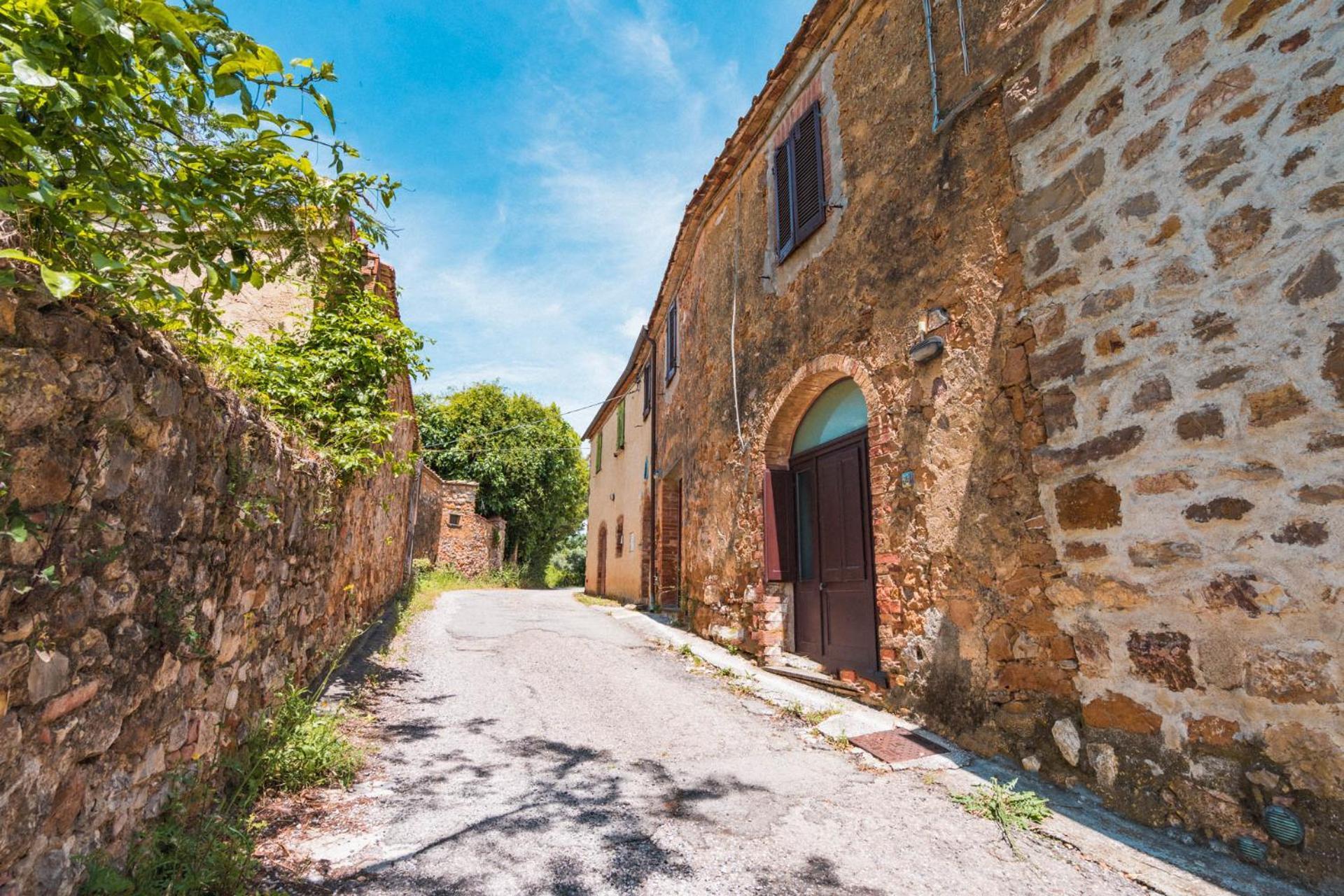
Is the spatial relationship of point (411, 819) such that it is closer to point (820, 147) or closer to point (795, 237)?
point (795, 237)

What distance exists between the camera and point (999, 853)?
2.63 meters

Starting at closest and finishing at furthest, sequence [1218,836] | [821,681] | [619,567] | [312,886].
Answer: [312,886] → [1218,836] → [821,681] → [619,567]

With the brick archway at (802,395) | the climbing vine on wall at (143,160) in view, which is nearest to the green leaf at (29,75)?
the climbing vine on wall at (143,160)

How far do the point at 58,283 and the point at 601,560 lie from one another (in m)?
15.9

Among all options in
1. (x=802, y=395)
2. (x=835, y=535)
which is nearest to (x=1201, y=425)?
(x=835, y=535)

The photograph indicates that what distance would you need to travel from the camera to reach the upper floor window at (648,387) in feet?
42.4

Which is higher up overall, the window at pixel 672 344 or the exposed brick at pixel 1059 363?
the window at pixel 672 344

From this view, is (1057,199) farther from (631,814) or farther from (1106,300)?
(631,814)

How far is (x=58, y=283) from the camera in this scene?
4.29 feet

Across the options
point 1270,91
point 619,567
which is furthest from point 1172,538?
point 619,567

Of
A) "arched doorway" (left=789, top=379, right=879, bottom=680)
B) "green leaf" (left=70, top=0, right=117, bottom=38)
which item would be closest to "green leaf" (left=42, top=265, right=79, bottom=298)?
"green leaf" (left=70, top=0, right=117, bottom=38)

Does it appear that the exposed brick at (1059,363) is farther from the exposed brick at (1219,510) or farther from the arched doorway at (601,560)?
the arched doorway at (601,560)

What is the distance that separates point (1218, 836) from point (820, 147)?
5389mm

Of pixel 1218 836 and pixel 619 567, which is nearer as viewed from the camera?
pixel 1218 836
